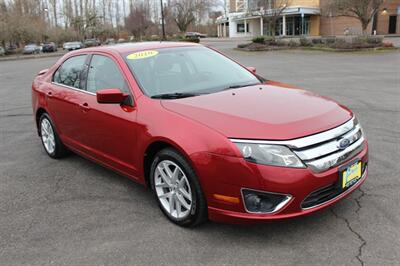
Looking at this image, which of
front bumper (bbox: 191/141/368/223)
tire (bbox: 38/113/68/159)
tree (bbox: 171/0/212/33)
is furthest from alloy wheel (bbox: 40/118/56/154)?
tree (bbox: 171/0/212/33)

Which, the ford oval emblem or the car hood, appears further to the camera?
the ford oval emblem

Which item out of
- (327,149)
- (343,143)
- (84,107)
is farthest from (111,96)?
(343,143)

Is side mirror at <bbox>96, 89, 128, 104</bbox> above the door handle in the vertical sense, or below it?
above

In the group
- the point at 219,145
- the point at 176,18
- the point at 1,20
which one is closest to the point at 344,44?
the point at 219,145

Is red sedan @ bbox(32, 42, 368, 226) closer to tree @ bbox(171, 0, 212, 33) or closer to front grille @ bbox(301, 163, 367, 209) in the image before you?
front grille @ bbox(301, 163, 367, 209)

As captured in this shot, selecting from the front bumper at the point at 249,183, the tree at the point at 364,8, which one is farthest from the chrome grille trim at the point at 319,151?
the tree at the point at 364,8

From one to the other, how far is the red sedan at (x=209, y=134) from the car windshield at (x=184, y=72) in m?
0.01

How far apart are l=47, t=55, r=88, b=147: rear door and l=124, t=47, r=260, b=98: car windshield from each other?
890 mm

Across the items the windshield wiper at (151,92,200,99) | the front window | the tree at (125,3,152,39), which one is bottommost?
the windshield wiper at (151,92,200,99)

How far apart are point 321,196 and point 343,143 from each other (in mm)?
475

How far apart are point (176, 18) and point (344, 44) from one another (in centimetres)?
5406

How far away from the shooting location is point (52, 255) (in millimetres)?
3236

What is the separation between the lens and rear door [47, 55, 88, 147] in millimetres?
4715

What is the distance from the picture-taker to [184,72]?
425 centimetres
